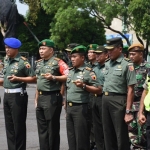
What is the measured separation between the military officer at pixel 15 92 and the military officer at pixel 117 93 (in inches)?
55.6

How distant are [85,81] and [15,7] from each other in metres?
3.25

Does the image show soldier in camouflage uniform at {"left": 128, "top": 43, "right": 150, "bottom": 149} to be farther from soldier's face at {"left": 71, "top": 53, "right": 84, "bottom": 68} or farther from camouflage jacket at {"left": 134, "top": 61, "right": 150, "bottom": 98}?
soldier's face at {"left": 71, "top": 53, "right": 84, "bottom": 68}

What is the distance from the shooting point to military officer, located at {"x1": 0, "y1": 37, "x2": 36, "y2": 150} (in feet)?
26.4

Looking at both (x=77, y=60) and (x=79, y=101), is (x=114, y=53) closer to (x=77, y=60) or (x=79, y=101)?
(x=77, y=60)

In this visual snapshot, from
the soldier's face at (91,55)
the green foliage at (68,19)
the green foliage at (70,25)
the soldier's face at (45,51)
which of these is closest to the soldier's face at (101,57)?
the soldier's face at (91,55)

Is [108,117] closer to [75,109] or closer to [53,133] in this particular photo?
[75,109]

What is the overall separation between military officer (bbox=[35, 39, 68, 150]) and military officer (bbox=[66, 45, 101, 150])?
320mm

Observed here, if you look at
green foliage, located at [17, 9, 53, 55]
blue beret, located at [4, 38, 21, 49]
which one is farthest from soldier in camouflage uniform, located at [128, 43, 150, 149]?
green foliage, located at [17, 9, 53, 55]

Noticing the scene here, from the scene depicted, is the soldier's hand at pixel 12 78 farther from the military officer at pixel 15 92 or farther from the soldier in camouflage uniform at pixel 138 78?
the soldier in camouflage uniform at pixel 138 78

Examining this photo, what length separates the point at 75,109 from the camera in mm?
7535

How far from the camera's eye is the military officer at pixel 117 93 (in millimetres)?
7145

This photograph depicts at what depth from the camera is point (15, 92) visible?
8.05 metres

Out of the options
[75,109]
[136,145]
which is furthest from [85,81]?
[136,145]

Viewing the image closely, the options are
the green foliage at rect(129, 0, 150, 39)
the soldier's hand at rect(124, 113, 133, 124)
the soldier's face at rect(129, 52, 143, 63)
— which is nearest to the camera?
the soldier's hand at rect(124, 113, 133, 124)
